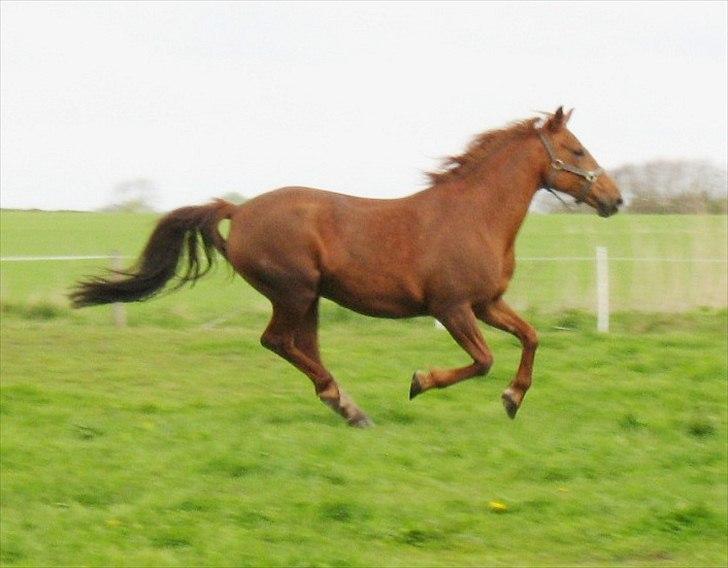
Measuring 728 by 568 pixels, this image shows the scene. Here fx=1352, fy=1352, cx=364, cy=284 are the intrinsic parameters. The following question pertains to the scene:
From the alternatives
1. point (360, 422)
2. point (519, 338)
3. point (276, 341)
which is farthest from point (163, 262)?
point (519, 338)

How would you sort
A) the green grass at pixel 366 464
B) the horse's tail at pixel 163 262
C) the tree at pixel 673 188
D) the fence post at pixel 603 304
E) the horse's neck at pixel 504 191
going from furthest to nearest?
the tree at pixel 673 188, the fence post at pixel 603 304, the horse's tail at pixel 163 262, the horse's neck at pixel 504 191, the green grass at pixel 366 464

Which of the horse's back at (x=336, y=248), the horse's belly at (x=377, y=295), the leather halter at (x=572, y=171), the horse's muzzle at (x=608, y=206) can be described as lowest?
the horse's belly at (x=377, y=295)

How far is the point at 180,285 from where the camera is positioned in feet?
30.6

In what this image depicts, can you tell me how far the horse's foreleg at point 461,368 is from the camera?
8648 millimetres

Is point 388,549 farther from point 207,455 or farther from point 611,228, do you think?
point 611,228

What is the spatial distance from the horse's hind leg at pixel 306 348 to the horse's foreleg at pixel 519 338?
0.93 metres

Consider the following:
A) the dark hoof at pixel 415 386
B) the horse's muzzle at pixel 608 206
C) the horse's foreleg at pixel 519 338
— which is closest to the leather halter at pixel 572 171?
the horse's muzzle at pixel 608 206

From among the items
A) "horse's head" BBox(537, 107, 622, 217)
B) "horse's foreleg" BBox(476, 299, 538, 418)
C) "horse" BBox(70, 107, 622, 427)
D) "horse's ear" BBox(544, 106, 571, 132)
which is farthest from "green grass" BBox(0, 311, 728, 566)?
"horse's ear" BBox(544, 106, 571, 132)

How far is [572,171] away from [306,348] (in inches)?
84.3

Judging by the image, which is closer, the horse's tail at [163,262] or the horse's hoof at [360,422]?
the horse's hoof at [360,422]

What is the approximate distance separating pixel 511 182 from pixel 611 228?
2091 cm

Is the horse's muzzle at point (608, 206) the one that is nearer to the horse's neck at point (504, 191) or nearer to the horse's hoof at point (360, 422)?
the horse's neck at point (504, 191)

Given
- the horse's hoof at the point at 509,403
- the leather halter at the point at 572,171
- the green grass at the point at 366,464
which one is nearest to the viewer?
the green grass at the point at 366,464

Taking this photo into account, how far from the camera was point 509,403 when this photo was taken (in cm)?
877
